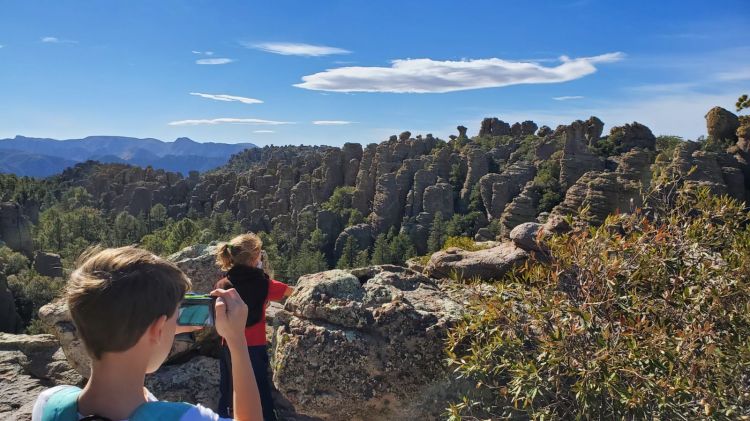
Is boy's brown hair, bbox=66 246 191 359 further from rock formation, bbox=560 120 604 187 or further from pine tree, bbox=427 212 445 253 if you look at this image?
rock formation, bbox=560 120 604 187

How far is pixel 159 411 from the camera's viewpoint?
1602 millimetres

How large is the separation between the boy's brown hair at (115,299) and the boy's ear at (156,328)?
2cm

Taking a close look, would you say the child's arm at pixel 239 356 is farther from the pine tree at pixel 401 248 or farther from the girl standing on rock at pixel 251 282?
the pine tree at pixel 401 248

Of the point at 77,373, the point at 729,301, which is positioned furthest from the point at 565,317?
the point at 77,373

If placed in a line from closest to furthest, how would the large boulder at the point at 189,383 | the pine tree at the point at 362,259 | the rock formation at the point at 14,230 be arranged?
the large boulder at the point at 189,383 → the rock formation at the point at 14,230 → the pine tree at the point at 362,259

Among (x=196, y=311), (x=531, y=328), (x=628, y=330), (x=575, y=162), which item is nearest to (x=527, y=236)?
(x=531, y=328)

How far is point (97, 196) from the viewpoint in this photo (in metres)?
85.4

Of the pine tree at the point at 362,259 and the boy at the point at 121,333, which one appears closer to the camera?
the boy at the point at 121,333

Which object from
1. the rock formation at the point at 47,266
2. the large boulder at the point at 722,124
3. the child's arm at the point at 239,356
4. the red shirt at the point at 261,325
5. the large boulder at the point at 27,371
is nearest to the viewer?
the child's arm at the point at 239,356

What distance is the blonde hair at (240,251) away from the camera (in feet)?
14.6

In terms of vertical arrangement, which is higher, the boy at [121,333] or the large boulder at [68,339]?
the boy at [121,333]

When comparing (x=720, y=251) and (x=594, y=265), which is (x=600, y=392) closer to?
(x=594, y=265)

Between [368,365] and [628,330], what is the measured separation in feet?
7.46

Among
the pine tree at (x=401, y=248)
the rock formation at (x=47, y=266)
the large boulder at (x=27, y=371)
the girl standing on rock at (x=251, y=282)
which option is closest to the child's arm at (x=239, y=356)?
the girl standing on rock at (x=251, y=282)
